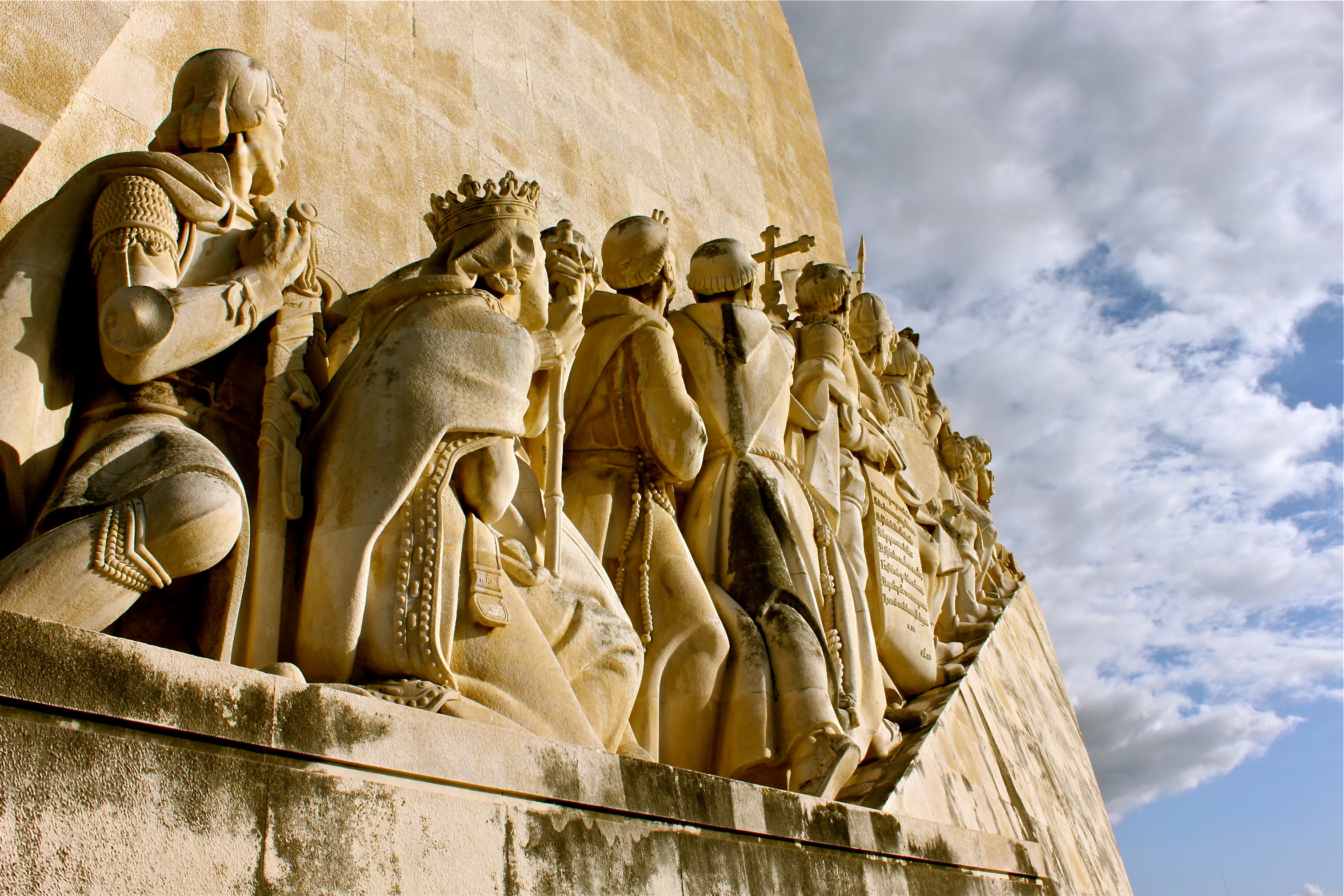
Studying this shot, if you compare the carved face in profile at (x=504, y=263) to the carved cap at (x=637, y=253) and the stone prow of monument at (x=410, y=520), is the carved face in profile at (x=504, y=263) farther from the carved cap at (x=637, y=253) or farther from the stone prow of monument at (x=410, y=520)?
the carved cap at (x=637, y=253)

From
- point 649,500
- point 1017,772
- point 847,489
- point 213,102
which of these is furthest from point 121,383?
point 1017,772

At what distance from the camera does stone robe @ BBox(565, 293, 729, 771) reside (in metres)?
3.58

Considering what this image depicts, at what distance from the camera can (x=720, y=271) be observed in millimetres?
4684

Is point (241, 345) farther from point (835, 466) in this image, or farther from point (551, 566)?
point (835, 466)

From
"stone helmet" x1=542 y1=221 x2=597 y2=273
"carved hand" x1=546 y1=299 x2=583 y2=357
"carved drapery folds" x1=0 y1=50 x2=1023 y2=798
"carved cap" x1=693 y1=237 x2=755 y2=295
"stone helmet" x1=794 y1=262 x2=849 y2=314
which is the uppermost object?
"stone helmet" x1=794 y1=262 x2=849 y2=314

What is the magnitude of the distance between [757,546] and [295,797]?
2373 mm

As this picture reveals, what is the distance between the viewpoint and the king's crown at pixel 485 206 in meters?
3.26

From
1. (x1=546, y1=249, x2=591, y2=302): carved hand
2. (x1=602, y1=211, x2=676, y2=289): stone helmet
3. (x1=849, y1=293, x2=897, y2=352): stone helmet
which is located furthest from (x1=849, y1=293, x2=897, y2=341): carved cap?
(x1=546, y1=249, x2=591, y2=302): carved hand

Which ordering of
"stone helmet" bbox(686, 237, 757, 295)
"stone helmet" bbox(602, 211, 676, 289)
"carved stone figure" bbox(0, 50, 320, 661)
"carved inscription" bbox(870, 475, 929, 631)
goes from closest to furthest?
"carved stone figure" bbox(0, 50, 320, 661) < "stone helmet" bbox(602, 211, 676, 289) < "stone helmet" bbox(686, 237, 757, 295) < "carved inscription" bbox(870, 475, 929, 631)

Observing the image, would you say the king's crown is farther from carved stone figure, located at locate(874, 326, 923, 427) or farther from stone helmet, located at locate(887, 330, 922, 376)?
stone helmet, located at locate(887, 330, 922, 376)

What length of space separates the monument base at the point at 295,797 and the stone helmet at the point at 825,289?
3203mm

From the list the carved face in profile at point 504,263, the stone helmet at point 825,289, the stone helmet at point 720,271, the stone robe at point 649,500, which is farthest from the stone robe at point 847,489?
the carved face in profile at point 504,263

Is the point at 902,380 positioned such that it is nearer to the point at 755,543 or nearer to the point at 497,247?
the point at 755,543

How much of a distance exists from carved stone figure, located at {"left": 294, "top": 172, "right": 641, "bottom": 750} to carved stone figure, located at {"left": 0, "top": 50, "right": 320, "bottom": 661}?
195mm
